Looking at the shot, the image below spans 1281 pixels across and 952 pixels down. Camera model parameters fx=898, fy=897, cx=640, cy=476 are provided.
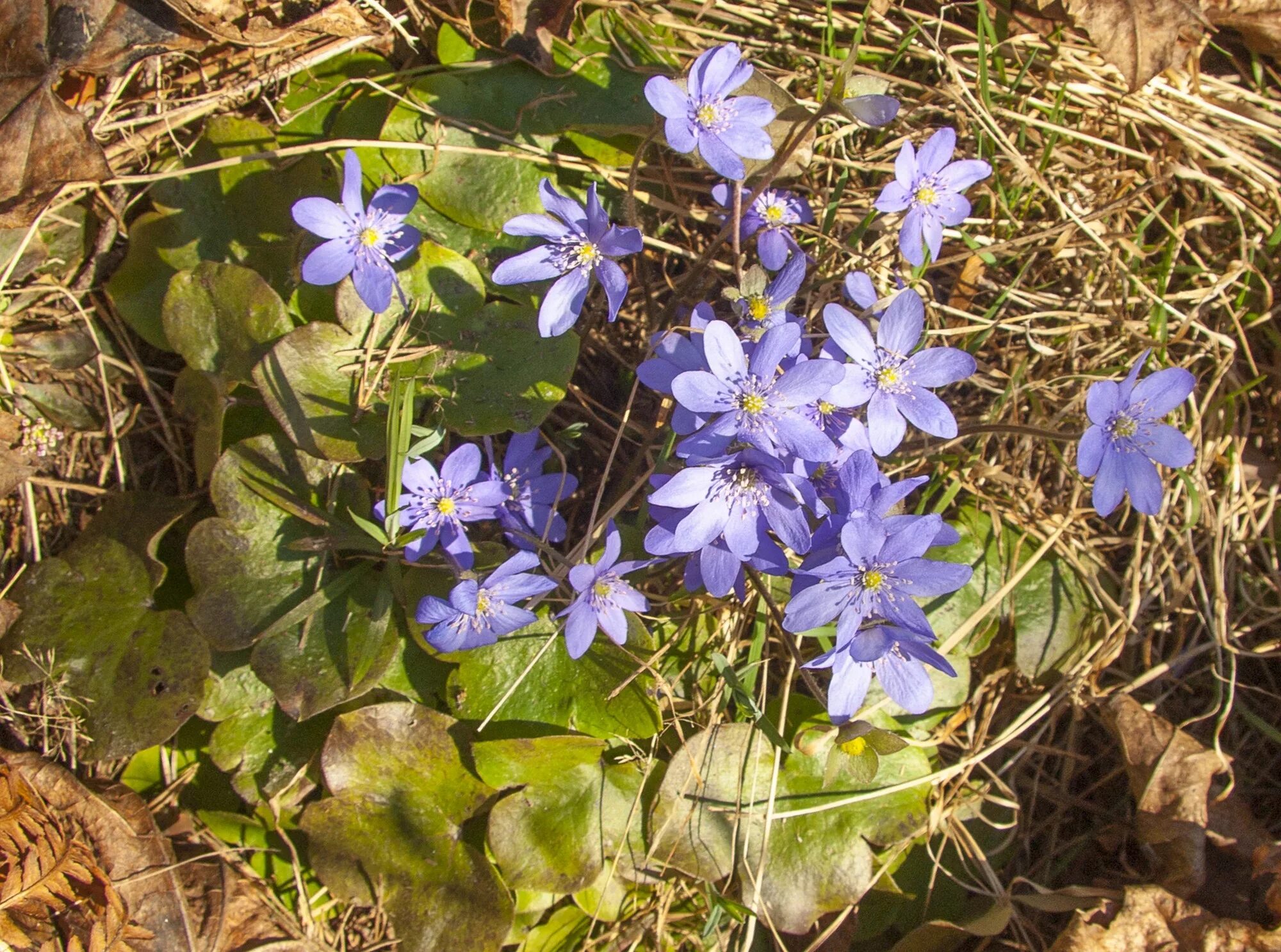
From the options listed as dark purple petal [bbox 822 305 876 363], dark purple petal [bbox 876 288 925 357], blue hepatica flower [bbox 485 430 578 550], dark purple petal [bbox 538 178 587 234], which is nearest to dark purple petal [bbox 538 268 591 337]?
dark purple petal [bbox 538 178 587 234]

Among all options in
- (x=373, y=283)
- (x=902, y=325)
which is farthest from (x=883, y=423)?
(x=373, y=283)

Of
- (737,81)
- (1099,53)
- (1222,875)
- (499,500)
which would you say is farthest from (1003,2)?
(1222,875)

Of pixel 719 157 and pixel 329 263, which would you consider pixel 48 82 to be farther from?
pixel 719 157

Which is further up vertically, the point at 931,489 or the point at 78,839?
the point at 931,489

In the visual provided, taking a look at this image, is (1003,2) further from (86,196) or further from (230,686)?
(230,686)

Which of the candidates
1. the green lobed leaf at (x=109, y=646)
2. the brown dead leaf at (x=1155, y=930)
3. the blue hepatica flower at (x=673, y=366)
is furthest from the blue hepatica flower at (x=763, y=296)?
the brown dead leaf at (x=1155, y=930)

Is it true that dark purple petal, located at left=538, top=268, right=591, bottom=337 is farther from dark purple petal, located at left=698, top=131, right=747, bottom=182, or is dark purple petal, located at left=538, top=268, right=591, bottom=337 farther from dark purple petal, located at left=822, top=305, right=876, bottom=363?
dark purple petal, located at left=822, top=305, right=876, bottom=363

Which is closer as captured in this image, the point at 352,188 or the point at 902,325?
the point at 902,325
